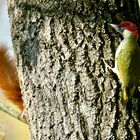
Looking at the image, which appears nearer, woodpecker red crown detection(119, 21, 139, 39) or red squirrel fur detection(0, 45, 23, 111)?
woodpecker red crown detection(119, 21, 139, 39)

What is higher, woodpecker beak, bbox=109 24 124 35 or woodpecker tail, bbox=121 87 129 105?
woodpecker beak, bbox=109 24 124 35

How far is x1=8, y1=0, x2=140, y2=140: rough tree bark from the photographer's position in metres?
2.50

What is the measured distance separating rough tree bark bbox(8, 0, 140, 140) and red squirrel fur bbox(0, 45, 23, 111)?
0.78m

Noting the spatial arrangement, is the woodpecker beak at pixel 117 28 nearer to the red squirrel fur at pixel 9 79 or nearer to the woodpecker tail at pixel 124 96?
A: the woodpecker tail at pixel 124 96

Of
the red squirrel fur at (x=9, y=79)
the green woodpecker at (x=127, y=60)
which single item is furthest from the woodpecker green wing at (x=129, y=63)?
the red squirrel fur at (x=9, y=79)

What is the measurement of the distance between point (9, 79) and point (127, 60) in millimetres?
1039

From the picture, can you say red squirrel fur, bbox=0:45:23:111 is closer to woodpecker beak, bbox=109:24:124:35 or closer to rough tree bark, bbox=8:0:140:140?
rough tree bark, bbox=8:0:140:140

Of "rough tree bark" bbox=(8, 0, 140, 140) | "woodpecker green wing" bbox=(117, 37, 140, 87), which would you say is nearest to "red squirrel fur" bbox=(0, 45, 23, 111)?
"rough tree bark" bbox=(8, 0, 140, 140)

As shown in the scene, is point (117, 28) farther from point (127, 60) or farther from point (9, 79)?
point (9, 79)

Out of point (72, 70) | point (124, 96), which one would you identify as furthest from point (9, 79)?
point (124, 96)

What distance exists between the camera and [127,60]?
2613mm

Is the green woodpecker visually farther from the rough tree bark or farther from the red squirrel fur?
the red squirrel fur

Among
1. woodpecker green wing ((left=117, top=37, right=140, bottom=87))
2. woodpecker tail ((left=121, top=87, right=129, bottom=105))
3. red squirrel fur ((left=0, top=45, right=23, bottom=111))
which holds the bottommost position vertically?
red squirrel fur ((left=0, top=45, right=23, bottom=111))

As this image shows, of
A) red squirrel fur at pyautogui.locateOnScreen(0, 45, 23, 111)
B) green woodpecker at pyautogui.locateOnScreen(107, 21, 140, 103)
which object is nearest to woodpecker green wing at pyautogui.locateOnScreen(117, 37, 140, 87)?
green woodpecker at pyautogui.locateOnScreen(107, 21, 140, 103)
